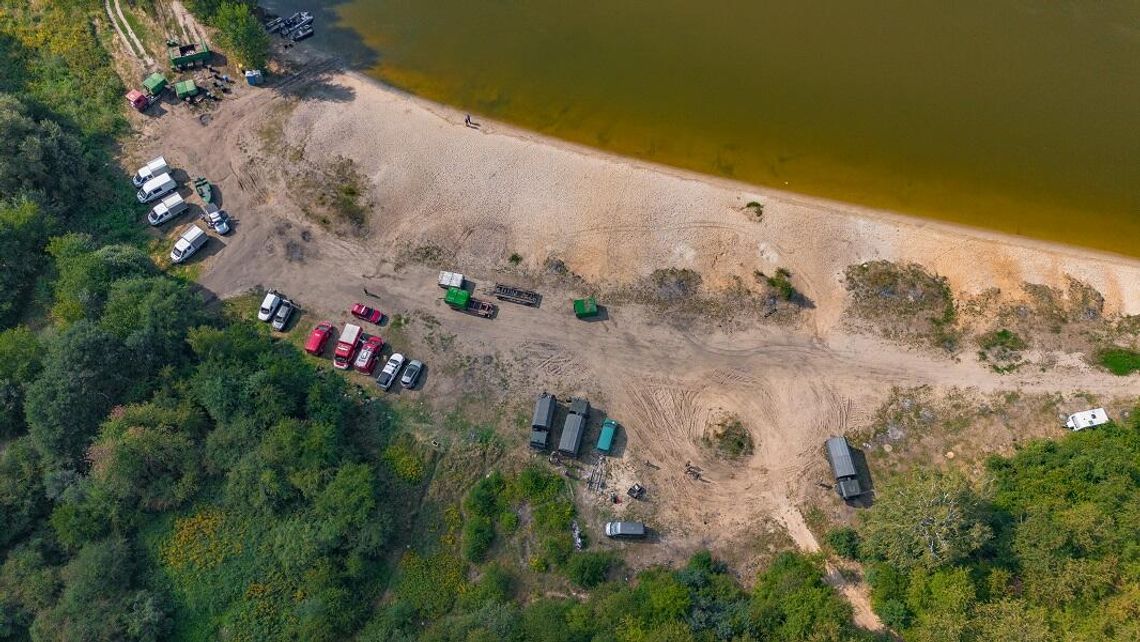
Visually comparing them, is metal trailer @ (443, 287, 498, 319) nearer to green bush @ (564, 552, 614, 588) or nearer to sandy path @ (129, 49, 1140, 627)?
sandy path @ (129, 49, 1140, 627)

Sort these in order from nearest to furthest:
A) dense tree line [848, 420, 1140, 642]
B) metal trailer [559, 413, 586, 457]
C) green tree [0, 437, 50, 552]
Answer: dense tree line [848, 420, 1140, 642], green tree [0, 437, 50, 552], metal trailer [559, 413, 586, 457]

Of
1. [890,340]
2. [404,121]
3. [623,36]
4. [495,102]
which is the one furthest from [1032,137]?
[404,121]

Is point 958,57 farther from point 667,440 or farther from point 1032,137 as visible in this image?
point 667,440

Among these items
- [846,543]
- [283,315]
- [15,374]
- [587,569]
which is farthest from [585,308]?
[15,374]

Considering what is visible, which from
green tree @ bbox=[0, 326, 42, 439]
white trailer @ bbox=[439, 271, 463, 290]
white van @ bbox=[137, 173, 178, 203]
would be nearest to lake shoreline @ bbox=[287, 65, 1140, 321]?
white trailer @ bbox=[439, 271, 463, 290]

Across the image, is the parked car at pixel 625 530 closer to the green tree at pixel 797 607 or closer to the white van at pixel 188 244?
the green tree at pixel 797 607

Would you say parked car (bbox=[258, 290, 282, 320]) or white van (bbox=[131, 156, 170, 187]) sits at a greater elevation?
white van (bbox=[131, 156, 170, 187])

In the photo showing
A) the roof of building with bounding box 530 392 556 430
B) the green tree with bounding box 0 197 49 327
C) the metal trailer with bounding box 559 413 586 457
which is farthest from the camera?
the green tree with bounding box 0 197 49 327

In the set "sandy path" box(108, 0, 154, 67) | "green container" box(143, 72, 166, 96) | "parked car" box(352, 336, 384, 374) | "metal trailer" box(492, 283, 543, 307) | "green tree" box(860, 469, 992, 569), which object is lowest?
"green tree" box(860, 469, 992, 569)
